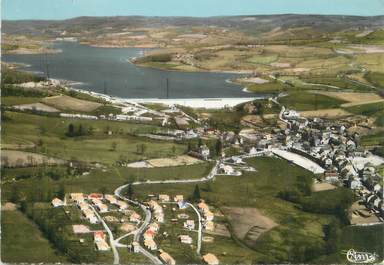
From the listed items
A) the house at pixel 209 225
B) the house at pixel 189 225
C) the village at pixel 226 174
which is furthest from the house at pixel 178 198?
the house at pixel 209 225

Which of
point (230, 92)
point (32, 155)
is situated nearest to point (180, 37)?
point (230, 92)

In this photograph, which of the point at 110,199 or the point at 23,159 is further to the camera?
the point at 23,159

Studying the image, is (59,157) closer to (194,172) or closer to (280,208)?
(194,172)

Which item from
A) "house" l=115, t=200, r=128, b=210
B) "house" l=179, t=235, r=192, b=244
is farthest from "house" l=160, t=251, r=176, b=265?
"house" l=115, t=200, r=128, b=210

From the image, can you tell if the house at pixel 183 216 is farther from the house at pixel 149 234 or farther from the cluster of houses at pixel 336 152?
the cluster of houses at pixel 336 152

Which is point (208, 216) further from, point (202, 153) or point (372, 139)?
point (372, 139)

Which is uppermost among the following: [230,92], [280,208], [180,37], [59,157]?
[180,37]

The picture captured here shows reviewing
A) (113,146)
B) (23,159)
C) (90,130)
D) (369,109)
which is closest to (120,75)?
(90,130)
